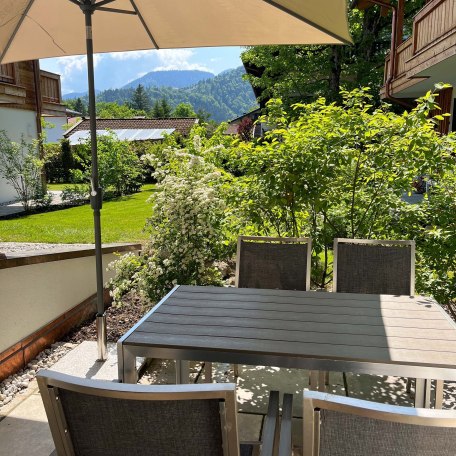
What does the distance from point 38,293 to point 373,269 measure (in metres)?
2.52

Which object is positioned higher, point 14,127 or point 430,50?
point 430,50

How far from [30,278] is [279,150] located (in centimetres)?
220

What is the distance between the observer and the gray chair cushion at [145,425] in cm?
110

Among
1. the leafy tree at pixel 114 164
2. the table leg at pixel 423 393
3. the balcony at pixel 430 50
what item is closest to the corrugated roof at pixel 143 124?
the leafy tree at pixel 114 164

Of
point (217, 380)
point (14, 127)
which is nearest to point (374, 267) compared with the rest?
point (217, 380)

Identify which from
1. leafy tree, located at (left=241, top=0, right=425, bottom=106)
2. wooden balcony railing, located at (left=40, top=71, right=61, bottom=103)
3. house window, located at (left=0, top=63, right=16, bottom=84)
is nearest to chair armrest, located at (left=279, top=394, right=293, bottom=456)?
house window, located at (left=0, top=63, right=16, bottom=84)

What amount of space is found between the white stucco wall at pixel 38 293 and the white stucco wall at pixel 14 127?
30.1ft

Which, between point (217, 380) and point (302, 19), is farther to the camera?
point (217, 380)

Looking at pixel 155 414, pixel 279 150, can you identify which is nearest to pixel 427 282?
pixel 279 150

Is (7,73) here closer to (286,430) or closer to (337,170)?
(337,170)

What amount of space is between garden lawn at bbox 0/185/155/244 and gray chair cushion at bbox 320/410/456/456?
5.38 meters

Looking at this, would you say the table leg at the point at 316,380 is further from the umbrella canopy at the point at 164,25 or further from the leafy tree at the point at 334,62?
the leafy tree at the point at 334,62

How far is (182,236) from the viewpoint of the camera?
11.9 feet

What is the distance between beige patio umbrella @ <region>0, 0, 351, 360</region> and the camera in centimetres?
285
